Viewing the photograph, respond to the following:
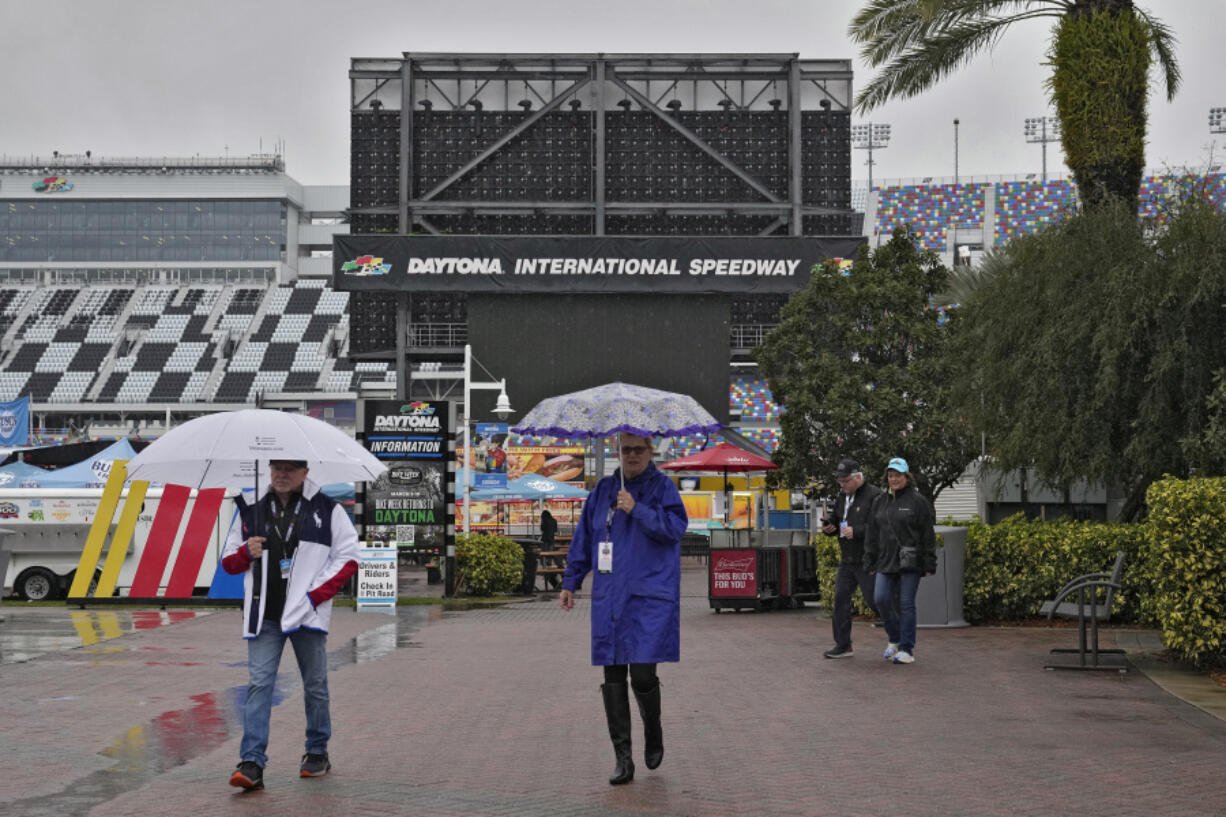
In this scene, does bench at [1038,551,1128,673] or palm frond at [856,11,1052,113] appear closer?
bench at [1038,551,1128,673]

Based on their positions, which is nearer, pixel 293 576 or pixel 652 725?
pixel 293 576

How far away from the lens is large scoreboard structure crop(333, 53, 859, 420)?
52.5 m

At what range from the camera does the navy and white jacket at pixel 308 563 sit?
7.55m

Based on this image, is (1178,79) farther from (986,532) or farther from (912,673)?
(912,673)

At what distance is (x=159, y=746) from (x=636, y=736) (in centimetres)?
273

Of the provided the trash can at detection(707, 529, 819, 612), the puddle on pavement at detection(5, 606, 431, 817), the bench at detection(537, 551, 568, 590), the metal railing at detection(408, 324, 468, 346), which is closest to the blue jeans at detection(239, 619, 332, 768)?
the puddle on pavement at detection(5, 606, 431, 817)

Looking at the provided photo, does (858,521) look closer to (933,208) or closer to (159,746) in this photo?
(159,746)

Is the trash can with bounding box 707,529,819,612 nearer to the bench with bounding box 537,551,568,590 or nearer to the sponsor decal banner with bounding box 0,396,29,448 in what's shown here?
the bench with bounding box 537,551,568,590

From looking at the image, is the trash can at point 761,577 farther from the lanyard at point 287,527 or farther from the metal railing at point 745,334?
the metal railing at point 745,334

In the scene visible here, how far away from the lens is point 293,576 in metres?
7.61

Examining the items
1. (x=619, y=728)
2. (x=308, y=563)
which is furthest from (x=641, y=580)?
(x=308, y=563)

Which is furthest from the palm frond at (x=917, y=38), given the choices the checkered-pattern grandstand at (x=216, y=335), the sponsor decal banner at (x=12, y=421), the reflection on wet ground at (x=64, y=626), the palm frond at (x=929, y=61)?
the checkered-pattern grandstand at (x=216, y=335)

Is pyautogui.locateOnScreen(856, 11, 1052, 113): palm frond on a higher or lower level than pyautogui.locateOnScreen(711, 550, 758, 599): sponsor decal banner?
higher

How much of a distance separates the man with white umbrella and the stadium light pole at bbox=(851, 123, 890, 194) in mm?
91346
